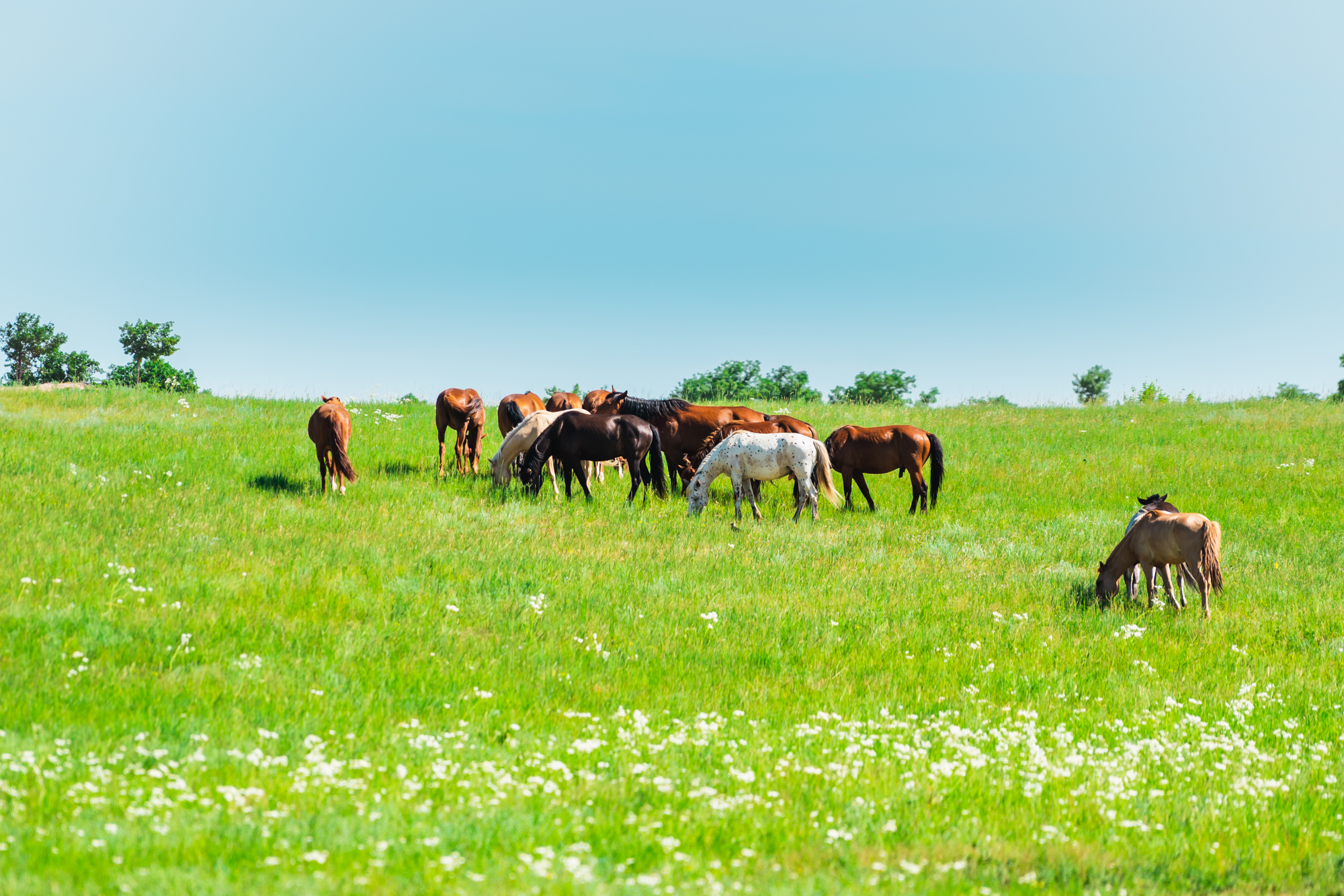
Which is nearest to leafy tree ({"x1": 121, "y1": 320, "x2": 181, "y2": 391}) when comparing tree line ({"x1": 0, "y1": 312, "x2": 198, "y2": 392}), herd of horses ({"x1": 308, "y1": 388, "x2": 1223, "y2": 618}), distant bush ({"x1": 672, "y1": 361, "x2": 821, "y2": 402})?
tree line ({"x1": 0, "y1": 312, "x2": 198, "y2": 392})

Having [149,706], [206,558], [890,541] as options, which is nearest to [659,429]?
[890,541]

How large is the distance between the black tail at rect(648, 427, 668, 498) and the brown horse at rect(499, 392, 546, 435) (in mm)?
3839

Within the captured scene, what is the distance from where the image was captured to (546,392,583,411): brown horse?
2342 centimetres

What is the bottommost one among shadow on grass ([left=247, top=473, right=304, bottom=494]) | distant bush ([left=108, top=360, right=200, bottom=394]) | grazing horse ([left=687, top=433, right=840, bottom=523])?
shadow on grass ([left=247, top=473, right=304, bottom=494])

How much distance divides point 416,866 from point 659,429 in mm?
16792

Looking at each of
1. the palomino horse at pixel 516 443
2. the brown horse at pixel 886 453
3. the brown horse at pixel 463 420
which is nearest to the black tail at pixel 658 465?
the palomino horse at pixel 516 443

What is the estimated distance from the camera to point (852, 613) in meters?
11.8

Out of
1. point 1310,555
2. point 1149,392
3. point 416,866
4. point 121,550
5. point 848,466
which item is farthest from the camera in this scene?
point 1149,392

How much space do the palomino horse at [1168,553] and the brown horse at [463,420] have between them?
13315 mm

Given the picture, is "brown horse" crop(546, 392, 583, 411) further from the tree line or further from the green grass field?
the tree line

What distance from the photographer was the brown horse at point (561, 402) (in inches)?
922

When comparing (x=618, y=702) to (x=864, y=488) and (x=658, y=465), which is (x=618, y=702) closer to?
(x=658, y=465)

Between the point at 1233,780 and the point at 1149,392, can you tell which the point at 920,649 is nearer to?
the point at 1233,780

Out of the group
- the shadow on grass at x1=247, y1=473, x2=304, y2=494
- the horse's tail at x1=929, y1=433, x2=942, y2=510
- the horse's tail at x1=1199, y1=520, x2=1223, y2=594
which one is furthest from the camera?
the horse's tail at x1=929, y1=433, x2=942, y2=510
